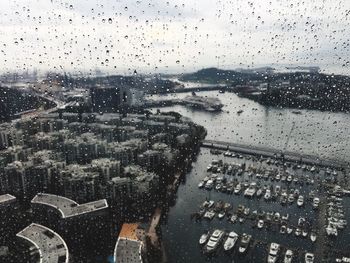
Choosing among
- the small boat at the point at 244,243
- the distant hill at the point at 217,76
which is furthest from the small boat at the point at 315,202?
the distant hill at the point at 217,76

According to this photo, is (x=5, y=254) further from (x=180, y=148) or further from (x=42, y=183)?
(x=180, y=148)

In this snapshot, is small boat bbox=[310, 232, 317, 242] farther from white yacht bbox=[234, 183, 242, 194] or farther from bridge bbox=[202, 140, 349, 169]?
bridge bbox=[202, 140, 349, 169]

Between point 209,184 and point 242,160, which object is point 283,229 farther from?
point 242,160

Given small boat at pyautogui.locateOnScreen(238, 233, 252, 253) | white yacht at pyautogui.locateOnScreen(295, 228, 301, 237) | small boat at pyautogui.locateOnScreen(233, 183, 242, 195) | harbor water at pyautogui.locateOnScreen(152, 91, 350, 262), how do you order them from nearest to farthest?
small boat at pyautogui.locateOnScreen(238, 233, 252, 253)
harbor water at pyautogui.locateOnScreen(152, 91, 350, 262)
white yacht at pyautogui.locateOnScreen(295, 228, 301, 237)
small boat at pyautogui.locateOnScreen(233, 183, 242, 195)

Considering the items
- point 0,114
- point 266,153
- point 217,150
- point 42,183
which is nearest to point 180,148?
point 217,150

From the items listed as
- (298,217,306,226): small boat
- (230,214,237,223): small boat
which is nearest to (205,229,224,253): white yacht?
(230,214,237,223): small boat

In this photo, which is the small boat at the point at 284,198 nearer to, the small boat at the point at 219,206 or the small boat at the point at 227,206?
the small boat at the point at 227,206
